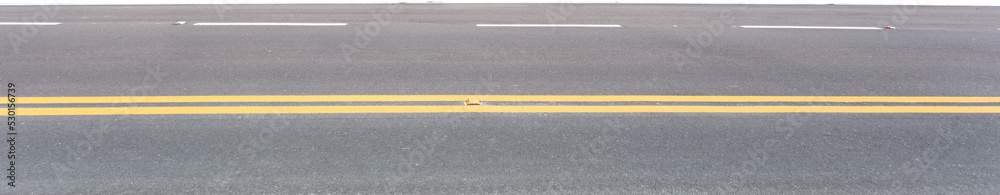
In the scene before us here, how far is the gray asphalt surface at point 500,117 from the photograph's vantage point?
395 cm

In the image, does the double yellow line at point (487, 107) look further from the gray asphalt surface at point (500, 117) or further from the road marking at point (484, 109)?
the gray asphalt surface at point (500, 117)

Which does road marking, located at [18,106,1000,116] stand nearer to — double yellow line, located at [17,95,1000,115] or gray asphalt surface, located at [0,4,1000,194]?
double yellow line, located at [17,95,1000,115]

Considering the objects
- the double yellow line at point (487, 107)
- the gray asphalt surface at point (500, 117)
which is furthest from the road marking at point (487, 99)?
the gray asphalt surface at point (500, 117)

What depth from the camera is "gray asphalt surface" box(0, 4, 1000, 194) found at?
13.0ft

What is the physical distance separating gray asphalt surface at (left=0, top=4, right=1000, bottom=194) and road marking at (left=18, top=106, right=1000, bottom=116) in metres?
0.13

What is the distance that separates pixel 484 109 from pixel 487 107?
0.20 ft

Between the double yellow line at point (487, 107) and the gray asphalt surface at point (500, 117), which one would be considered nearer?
the gray asphalt surface at point (500, 117)

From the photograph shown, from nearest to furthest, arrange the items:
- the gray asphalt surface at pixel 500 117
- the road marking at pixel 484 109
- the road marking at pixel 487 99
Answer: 1. the gray asphalt surface at pixel 500 117
2. the road marking at pixel 484 109
3. the road marking at pixel 487 99

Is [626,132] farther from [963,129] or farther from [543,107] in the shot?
[963,129]

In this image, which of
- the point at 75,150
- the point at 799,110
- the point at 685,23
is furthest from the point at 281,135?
the point at 685,23

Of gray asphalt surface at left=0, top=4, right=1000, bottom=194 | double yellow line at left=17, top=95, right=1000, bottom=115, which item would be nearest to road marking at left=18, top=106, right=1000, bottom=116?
double yellow line at left=17, top=95, right=1000, bottom=115

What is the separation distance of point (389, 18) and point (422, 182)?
649cm

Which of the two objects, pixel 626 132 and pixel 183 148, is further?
pixel 626 132

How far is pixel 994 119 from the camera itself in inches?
202
